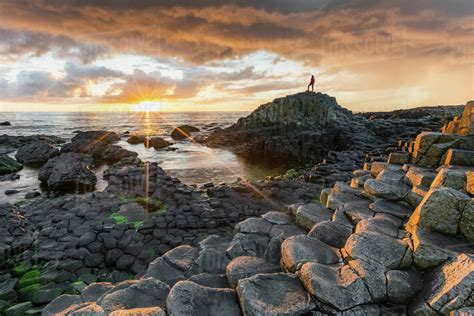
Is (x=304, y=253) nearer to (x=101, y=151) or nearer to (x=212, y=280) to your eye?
(x=212, y=280)

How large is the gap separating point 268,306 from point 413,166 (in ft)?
23.0

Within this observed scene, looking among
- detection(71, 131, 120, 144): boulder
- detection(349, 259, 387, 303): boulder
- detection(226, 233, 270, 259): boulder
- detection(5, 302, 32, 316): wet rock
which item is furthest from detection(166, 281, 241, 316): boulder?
detection(71, 131, 120, 144): boulder

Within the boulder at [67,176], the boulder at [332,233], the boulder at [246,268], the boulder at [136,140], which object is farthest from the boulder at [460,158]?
the boulder at [136,140]

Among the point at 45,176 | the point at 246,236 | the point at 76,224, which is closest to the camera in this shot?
the point at 246,236

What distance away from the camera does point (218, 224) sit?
482 inches

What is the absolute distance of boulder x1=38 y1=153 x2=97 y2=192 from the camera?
18641mm

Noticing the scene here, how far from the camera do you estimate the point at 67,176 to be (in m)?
19.0

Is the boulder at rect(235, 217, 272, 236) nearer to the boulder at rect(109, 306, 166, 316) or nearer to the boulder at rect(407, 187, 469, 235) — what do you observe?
the boulder at rect(109, 306, 166, 316)

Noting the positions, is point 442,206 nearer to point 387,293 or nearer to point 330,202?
point 387,293

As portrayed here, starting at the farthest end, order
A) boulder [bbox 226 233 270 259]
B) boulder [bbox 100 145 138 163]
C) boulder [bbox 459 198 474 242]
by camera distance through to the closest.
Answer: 1. boulder [bbox 100 145 138 163]
2. boulder [bbox 226 233 270 259]
3. boulder [bbox 459 198 474 242]

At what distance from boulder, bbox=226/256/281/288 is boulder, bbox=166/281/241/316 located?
0.47 m

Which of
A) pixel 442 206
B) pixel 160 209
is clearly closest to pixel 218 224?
pixel 160 209

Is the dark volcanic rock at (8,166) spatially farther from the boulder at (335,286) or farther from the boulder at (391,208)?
the boulder at (391,208)

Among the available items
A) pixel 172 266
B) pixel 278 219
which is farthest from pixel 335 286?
pixel 172 266
